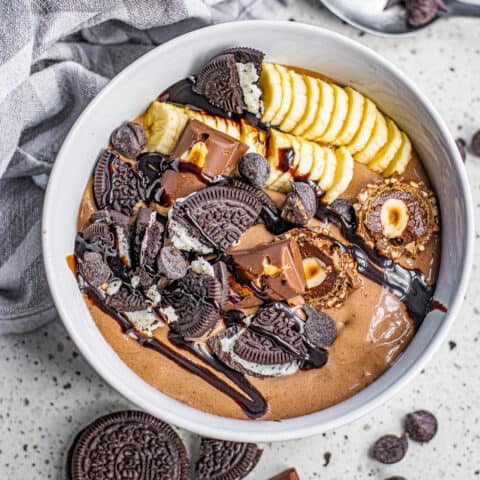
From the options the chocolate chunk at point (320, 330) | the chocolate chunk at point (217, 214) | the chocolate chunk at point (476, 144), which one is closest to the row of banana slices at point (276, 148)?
the chocolate chunk at point (217, 214)

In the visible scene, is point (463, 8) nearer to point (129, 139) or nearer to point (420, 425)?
point (129, 139)

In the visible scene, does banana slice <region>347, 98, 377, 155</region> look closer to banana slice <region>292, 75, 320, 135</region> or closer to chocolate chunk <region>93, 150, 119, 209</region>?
banana slice <region>292, 75, 320, 135</region>

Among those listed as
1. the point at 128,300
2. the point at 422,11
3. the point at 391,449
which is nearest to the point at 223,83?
the point at 128,300

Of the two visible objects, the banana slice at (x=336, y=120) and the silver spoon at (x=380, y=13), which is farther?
the silver spoon at (x=380, y=13)

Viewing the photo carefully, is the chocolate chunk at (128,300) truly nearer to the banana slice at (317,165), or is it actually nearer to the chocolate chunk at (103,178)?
the chocolate chunk at (103,178)

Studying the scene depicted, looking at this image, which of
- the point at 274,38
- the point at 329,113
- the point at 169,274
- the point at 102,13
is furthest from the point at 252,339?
the point at 102,13

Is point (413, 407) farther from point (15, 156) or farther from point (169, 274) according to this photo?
point (15, 156)
